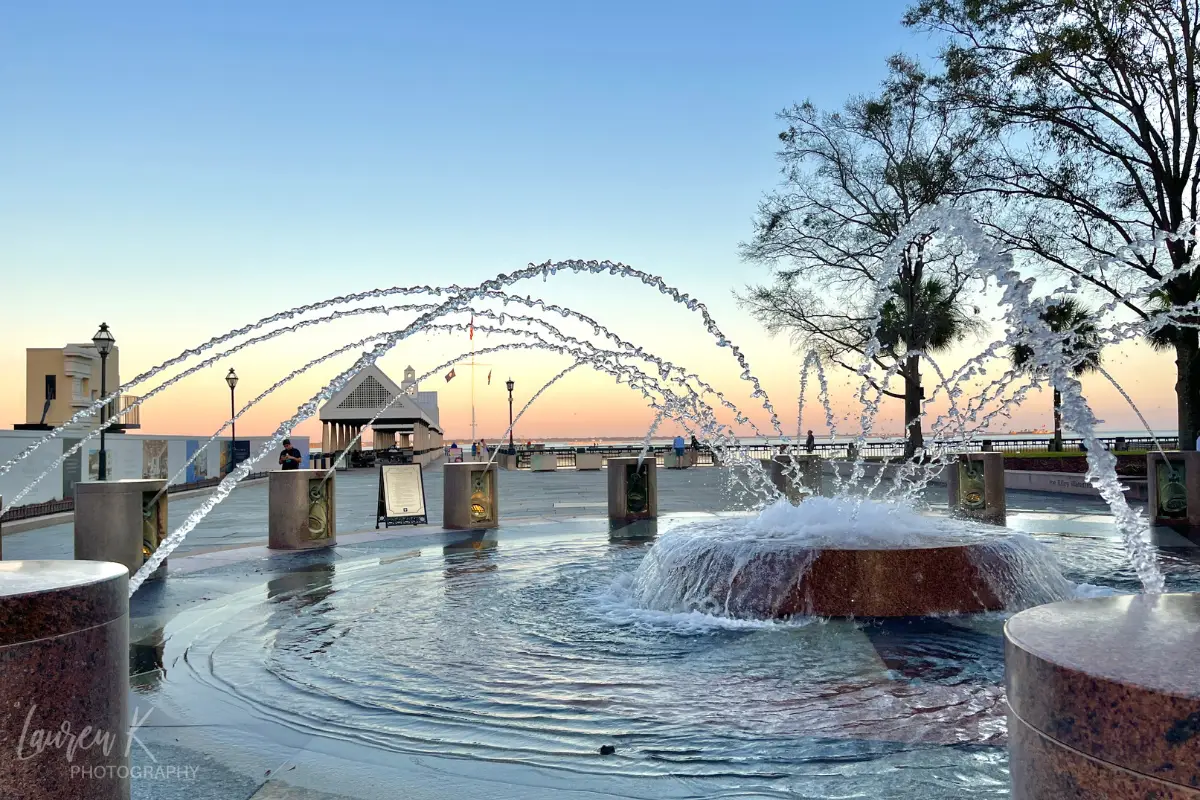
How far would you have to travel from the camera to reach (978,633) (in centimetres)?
653

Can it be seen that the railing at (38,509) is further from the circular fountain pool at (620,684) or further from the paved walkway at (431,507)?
the circular fountain pool at (620,684)

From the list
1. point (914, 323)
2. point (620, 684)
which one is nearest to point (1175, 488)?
point (620, 684)

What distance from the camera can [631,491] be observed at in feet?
52.8

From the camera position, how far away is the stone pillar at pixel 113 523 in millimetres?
10164

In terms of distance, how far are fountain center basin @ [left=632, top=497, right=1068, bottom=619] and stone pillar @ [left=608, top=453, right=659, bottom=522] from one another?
7.76m

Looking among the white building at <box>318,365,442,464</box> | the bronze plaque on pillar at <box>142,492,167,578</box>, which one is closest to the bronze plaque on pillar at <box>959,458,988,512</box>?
the bronze plaque on pillar at <box>142,492,167,578</box>

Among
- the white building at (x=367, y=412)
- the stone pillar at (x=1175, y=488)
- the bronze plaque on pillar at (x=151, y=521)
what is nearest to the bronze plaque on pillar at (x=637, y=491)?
the bronze plaque on pillar at (x=151, y=521)

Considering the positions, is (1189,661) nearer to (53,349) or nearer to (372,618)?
(372,618)

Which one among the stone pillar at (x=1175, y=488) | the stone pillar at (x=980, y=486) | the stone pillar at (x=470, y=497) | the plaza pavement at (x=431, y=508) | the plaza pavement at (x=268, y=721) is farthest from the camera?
the stone pillar at (x=980, y=486)

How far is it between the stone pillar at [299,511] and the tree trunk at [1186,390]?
2036 centimetres

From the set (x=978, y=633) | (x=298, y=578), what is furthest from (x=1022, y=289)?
(x=298, y=578)

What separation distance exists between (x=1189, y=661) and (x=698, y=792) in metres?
2.16

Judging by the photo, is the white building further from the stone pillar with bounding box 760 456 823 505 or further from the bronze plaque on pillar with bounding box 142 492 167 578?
the bronze plaque on pillar with bounding box 142 492 167 578

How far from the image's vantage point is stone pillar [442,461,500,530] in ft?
49.2
